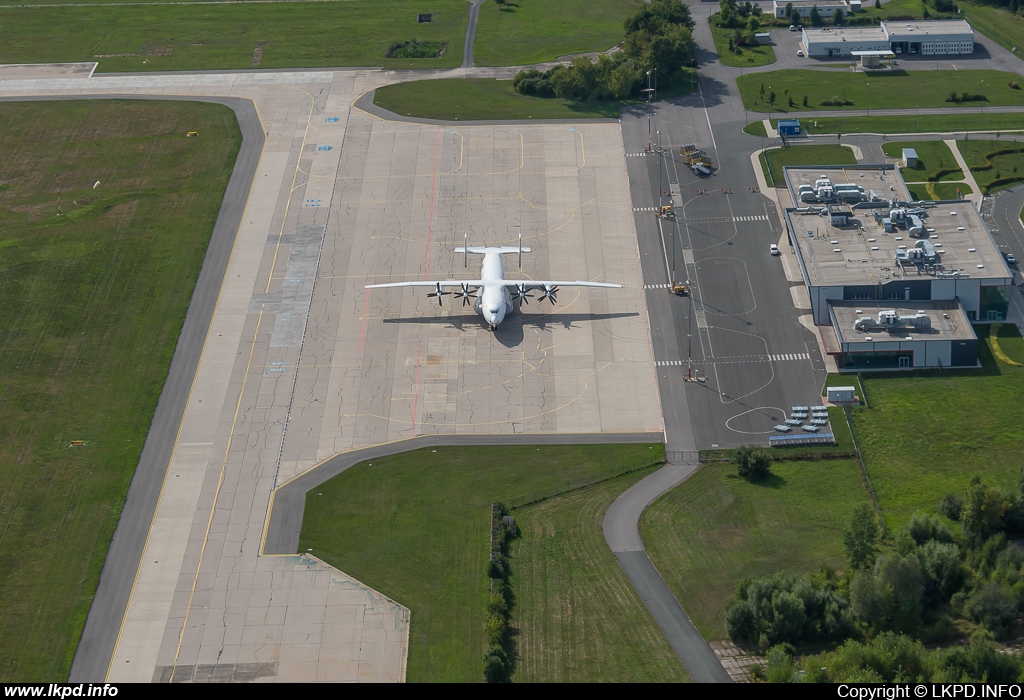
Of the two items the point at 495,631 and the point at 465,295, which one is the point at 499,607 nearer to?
the point at 495,631

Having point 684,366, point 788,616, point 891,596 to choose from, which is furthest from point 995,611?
point 684,366

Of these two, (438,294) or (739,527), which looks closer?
(739,527)

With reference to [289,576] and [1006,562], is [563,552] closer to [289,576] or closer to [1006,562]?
[289,576]

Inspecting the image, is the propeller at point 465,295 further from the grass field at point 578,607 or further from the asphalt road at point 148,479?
the grass field at point 578,607

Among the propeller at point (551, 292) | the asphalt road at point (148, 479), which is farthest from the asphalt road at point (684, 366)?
the propeller at point (551, 292)

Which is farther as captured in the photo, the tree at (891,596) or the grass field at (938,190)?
the grass field at (938,190)
